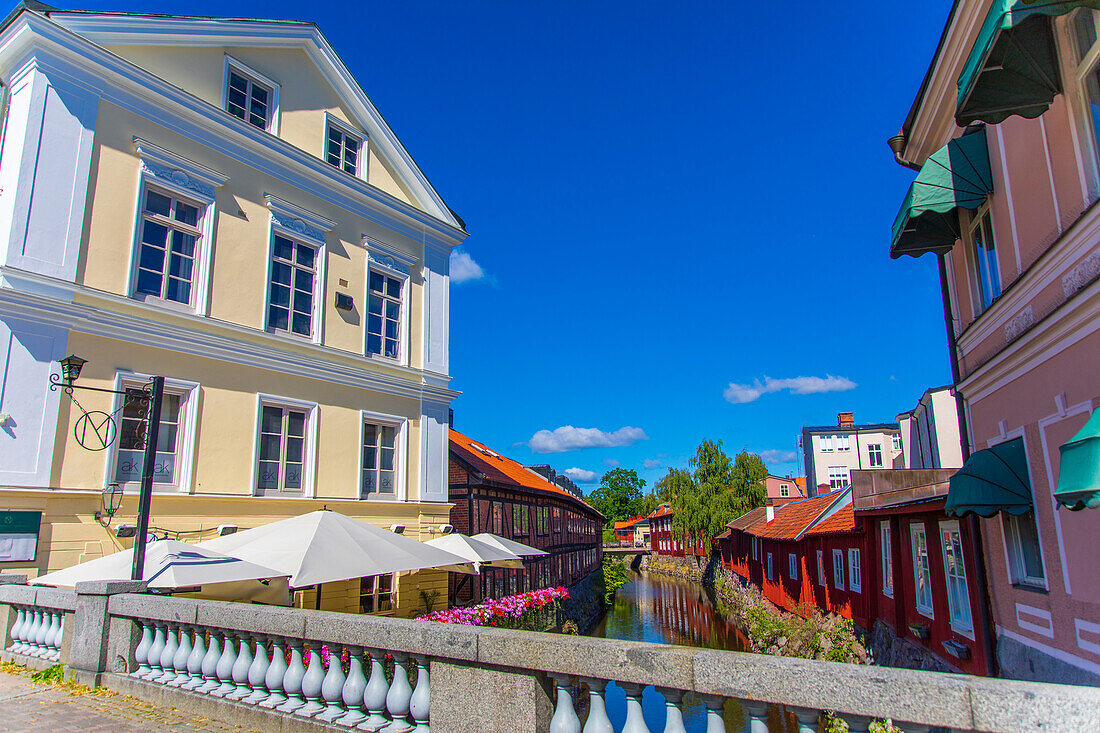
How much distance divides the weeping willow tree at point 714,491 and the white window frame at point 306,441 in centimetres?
3614

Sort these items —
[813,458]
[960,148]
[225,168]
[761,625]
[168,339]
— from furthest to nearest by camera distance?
[813,458] < [761,625] < [225,168] < [168,339] < [960,148]

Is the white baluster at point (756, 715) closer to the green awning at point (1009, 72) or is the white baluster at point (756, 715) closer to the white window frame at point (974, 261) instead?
the green awning at point (1009, 72)

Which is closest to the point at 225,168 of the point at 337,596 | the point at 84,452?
the point at 84,452

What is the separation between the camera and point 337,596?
11789 millimetres

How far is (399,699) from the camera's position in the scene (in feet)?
13.0

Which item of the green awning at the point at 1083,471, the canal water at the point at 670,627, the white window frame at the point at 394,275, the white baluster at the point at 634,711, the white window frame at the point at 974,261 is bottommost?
the canal water at the point at 670,627

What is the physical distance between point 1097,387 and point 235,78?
45.0 feet

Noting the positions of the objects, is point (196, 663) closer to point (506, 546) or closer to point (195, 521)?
point (195, 521)

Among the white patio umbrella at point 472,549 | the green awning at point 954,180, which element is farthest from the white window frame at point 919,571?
the white patio umbrella at point 472,549

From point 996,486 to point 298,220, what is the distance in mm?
11987

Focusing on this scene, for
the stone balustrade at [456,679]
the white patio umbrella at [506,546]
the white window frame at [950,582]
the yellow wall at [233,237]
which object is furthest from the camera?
the white patio umbrella at [506,546]

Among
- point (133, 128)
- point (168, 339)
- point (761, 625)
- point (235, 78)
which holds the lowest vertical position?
point (761, 625)

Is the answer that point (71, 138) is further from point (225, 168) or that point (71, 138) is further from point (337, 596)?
point (337, 596)

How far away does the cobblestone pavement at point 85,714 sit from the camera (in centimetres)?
449
